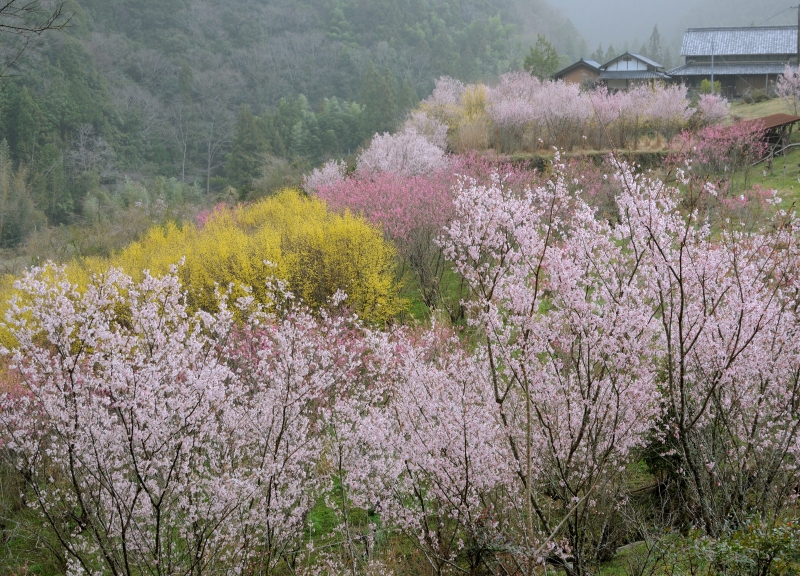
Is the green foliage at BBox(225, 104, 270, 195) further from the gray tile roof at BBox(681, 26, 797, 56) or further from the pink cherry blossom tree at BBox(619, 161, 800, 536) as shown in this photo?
the pink cherry blossom tree at BBox(619, 161, 800, 536)

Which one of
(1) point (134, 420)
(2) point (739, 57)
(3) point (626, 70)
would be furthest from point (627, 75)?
(1) point (134, 420)

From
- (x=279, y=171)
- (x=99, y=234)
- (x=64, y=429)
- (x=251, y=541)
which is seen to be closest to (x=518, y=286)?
(x=251, y=541)

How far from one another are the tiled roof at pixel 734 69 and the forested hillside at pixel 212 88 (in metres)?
16.0

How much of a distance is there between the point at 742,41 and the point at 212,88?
120ft

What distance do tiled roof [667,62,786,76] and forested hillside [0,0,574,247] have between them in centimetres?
1602

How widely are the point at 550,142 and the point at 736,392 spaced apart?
19424 millimetres

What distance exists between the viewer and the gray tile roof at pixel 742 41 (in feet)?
105

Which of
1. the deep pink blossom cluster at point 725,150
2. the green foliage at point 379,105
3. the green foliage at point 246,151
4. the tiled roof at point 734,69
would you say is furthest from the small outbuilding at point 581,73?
the green foliage at point 246,151

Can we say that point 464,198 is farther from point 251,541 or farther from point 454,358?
point 251,541

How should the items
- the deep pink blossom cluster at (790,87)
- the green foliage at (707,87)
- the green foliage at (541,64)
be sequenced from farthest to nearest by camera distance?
the green foliage at (541,64) < the green foliage at (707,87) < the deep pink blossom cluster at (790,87)

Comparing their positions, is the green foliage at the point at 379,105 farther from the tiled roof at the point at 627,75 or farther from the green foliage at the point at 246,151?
the tiled roof at the point at 627,75

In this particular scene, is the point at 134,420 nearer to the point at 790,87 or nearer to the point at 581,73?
the point at 790,87

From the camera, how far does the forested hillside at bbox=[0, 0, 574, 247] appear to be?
33344 millimetres

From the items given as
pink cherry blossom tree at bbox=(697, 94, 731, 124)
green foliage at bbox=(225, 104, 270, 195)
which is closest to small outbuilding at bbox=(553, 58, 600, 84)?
pink cherry blossom tree at bbox=(697, 94, 731, 124)
